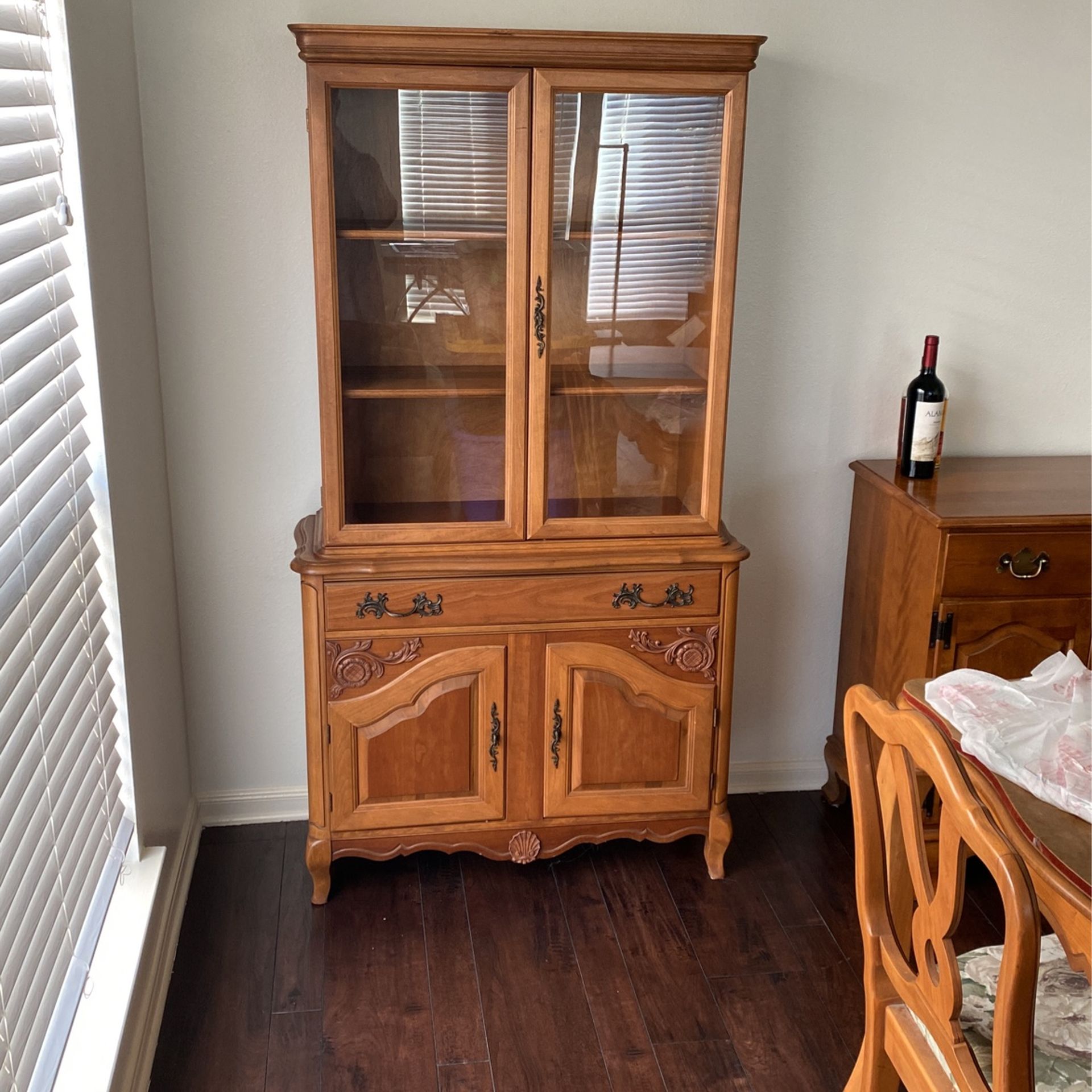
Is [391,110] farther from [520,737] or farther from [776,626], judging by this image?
[776,626]

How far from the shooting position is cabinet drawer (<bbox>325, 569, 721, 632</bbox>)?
2.34 m

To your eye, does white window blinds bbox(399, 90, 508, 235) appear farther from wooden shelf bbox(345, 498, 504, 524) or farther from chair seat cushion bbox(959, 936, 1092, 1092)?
chair seat cushion bbox(959, 936, 1092, 1092)

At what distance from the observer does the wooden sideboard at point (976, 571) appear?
2.38 m

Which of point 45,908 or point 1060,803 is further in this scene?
point 45,908

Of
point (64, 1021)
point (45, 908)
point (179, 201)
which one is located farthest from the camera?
point (179, 201)

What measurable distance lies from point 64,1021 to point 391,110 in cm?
163

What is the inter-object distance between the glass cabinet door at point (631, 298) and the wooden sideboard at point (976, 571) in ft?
1.49

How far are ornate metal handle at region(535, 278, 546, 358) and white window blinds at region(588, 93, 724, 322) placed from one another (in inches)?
A: 4.5

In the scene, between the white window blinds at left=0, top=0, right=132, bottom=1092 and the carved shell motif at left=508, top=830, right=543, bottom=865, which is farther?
the carved shell motif at left=508, top=830, right=543, bottom=865

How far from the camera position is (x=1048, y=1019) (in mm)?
1521

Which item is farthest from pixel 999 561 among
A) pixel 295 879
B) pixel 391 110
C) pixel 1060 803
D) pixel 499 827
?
pixel 295 879

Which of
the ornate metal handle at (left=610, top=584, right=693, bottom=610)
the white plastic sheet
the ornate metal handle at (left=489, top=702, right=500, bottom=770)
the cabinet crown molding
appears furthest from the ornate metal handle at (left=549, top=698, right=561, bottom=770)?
the cabinet crown molding

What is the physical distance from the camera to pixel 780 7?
2.49 metres

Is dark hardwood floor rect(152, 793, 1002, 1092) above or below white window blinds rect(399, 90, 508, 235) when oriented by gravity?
below
